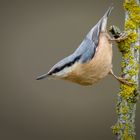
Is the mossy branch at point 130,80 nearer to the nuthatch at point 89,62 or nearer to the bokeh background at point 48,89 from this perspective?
the nuthatch at point 89,62

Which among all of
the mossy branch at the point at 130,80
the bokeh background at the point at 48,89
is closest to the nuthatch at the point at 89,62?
the mossy branch at the point at 130,80

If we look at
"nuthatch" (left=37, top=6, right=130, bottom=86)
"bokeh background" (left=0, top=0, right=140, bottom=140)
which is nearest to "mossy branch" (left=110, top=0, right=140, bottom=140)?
"nuthatch" (left=37, top=6, right=130, bottom=86)

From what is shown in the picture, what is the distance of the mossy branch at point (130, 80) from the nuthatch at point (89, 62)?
0.06 m

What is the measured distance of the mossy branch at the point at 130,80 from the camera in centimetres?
293

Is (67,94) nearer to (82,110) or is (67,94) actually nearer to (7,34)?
(82,110)

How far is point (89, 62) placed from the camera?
314cm

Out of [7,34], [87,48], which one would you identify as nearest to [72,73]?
[87,48]

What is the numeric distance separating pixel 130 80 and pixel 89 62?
274mm

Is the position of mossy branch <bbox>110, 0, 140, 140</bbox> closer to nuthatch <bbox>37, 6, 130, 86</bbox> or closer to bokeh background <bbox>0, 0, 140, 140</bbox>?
nuthatch <bbox>37, 6, 130, 86</bbox>

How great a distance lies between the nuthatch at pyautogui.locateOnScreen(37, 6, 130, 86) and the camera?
304 cm

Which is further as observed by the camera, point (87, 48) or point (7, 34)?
point (7, 34)

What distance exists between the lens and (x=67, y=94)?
498 cm

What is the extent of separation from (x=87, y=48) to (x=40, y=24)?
202 cm

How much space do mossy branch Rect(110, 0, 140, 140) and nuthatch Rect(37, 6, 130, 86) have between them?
2.2 inches
